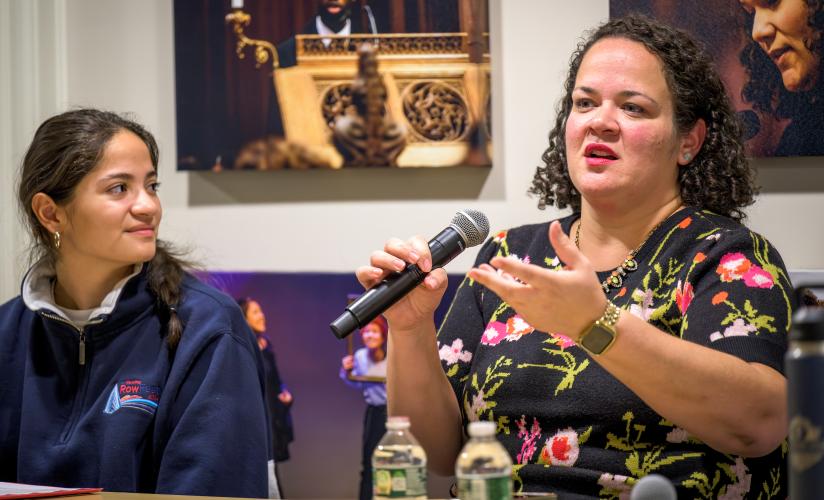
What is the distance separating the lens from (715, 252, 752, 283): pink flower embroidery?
1.70m

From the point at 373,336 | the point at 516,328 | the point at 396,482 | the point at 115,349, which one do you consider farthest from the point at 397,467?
the point at 373,336

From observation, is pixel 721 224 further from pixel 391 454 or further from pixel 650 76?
pixel 391 454

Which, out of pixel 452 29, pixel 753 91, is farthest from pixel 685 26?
pixel 452 29

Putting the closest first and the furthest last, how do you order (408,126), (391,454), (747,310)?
(391,454), (747,310), (408,126)

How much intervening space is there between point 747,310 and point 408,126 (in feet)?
4.27

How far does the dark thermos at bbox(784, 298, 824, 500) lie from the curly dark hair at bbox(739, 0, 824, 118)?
5.67 ft

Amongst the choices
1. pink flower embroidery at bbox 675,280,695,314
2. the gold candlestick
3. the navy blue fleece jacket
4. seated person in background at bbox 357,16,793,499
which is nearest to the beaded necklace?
seated person in background at bbox 357,16,793,499

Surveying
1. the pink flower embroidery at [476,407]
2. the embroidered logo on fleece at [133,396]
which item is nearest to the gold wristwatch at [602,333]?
the pink flower embroidery at [476,407]

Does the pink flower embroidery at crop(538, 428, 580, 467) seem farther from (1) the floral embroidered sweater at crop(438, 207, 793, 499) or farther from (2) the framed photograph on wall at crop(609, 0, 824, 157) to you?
(2) the framed photograph on wall at crop(609, 0, 824, 157)

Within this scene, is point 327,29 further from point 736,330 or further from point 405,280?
point 736,330

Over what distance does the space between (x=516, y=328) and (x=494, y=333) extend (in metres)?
0.05

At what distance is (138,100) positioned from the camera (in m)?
2.96

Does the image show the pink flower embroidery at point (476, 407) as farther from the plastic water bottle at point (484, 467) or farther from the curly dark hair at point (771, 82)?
the curly dark hair at point (771, 82)

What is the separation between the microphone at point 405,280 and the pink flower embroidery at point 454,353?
0.37 metres
